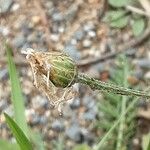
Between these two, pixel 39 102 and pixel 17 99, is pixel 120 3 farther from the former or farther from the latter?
pixel 17 99

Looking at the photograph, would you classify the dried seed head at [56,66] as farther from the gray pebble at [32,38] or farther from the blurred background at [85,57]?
the gray pebble at [32,38]

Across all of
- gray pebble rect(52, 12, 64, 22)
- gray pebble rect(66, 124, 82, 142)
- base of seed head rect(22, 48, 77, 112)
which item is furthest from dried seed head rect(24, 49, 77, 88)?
gray pebble rect(52, 12, 64, 22)

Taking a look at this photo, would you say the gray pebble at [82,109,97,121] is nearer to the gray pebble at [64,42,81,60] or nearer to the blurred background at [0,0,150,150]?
the blurred background at [0,0,150,150]

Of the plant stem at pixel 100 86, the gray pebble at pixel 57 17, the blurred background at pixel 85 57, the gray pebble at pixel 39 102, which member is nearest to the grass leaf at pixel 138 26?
the blurred background at pixel 85 57

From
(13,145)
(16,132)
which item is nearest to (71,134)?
(13,145)

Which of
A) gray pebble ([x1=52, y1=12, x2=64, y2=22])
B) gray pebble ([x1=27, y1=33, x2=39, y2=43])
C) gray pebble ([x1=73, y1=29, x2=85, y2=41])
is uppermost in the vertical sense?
gray pebble ([x1=52, y1=12, x2=64, y2=22])

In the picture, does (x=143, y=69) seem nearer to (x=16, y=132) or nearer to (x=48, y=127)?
(x=48, y=127)

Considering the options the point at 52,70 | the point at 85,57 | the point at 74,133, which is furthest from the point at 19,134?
the point at 85,57
